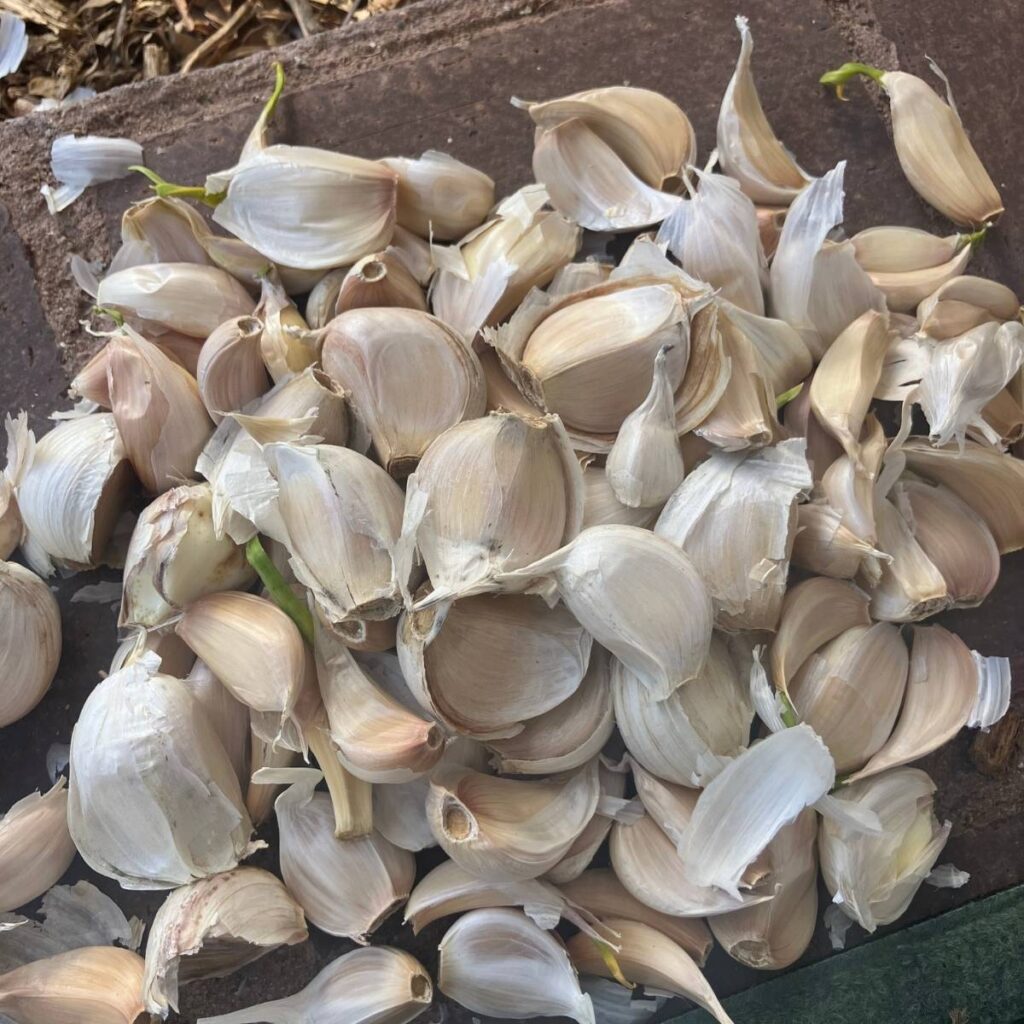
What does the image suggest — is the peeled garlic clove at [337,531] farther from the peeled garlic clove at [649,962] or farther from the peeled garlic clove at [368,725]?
the peeled garlic clove at [649,962]

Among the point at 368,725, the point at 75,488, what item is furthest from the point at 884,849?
the point at 75,488

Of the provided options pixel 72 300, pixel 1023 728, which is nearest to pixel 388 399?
pixel 72 300

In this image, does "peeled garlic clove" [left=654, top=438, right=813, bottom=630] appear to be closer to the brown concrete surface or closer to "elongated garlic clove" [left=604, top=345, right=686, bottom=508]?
"elongated garlic clove" [left=604, top=345, right=686, bottom=508]

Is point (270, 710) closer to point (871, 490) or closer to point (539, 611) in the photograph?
point (539, 611)

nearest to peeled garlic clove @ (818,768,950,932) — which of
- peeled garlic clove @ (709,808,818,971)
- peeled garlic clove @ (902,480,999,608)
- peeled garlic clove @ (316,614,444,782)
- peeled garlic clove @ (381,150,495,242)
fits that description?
peeled garlic clove @ (709,808,818,971)

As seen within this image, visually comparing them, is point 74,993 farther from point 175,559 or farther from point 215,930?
point 175,559

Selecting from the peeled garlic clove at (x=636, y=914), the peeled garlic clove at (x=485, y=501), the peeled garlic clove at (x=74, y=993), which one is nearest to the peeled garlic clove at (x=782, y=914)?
the peeled garlic clove at (x=636, y=914)
